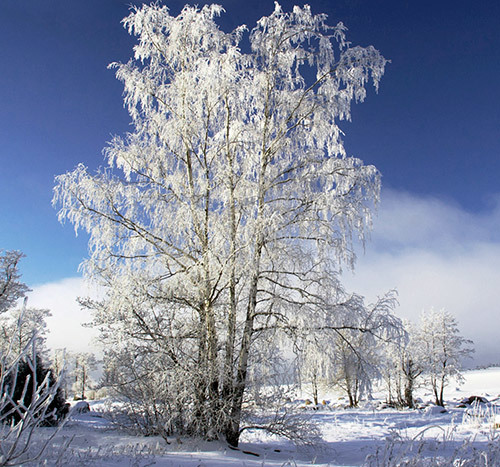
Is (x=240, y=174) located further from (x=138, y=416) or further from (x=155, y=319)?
(x=138, y=416)

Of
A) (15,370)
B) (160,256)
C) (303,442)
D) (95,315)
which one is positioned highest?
(160,256)

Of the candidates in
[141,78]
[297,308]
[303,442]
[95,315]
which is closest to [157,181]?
[141,78]

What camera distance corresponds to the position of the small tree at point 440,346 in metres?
32.5

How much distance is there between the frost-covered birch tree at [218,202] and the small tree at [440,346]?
29.8m

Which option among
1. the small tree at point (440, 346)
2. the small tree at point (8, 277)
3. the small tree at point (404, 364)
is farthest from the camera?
the small tree at point (440, 346)

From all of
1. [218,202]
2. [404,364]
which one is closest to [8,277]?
[218,202]

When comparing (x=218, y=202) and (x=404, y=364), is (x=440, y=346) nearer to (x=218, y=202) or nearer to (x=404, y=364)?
(x=404, y=364)

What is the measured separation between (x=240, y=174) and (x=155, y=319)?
3834 mm

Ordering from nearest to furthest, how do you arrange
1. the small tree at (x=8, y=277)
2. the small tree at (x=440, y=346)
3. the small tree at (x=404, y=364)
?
Answer: the small tree at (x=404, y=364) < the small tree at (x=8, y=277) < the small tree at (x=440, y=346)

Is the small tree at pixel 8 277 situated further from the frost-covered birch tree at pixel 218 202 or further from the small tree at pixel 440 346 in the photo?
the small tree at pixel 440 346

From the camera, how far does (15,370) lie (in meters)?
2.37

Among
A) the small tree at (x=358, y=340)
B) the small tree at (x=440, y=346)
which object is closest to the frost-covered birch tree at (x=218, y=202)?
the small tree at (x=358, y=340)

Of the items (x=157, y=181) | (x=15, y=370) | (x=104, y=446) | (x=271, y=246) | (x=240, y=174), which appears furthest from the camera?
(x=240, y=174)

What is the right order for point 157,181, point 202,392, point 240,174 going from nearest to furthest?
1. point 202,392
2. point 157,181
3. point 240,174
